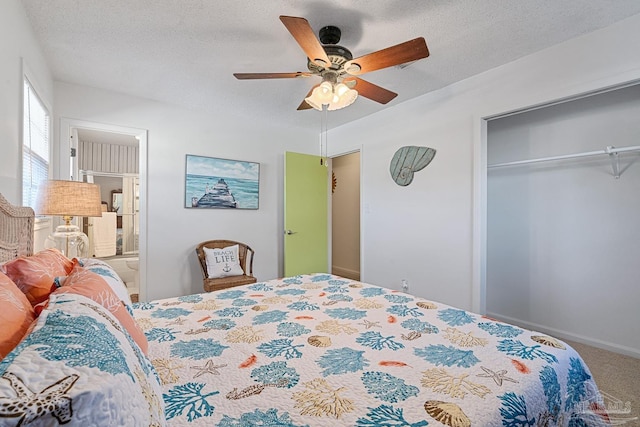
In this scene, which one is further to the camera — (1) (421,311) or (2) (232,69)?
(2) (232,69)

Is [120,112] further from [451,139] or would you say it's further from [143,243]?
[451,139]

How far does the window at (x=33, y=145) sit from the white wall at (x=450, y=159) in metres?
3.29

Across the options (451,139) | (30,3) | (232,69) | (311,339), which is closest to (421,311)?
(311,339)

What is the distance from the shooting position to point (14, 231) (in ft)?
4.79

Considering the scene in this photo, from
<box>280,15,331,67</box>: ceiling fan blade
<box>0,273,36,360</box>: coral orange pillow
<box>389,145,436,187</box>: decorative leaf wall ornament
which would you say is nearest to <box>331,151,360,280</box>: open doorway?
<box>389,145,436,187</box>: decorative leaf wall ornament

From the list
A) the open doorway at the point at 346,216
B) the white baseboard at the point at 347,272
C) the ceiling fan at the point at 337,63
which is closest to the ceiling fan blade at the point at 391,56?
the ceiling fan at the point at 337,63

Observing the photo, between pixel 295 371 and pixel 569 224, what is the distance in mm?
3116

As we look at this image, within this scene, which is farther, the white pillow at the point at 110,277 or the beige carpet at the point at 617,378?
the beige carpet at the point at 617,378

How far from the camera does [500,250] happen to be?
3.38 meters

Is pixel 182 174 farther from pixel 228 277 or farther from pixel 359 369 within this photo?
pixel 359 369

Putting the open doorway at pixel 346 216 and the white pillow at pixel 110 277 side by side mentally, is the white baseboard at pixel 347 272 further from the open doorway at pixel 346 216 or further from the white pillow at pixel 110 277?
the white pillow at pixel 110 277

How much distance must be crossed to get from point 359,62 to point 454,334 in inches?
66.0

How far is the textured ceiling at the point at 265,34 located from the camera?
6.22 ft

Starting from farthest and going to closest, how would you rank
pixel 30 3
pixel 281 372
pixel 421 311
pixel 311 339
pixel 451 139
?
pixel 451 139 → pixel 30 3 → pixel 421 311 → pixel 311 339 → pixel 281 372
